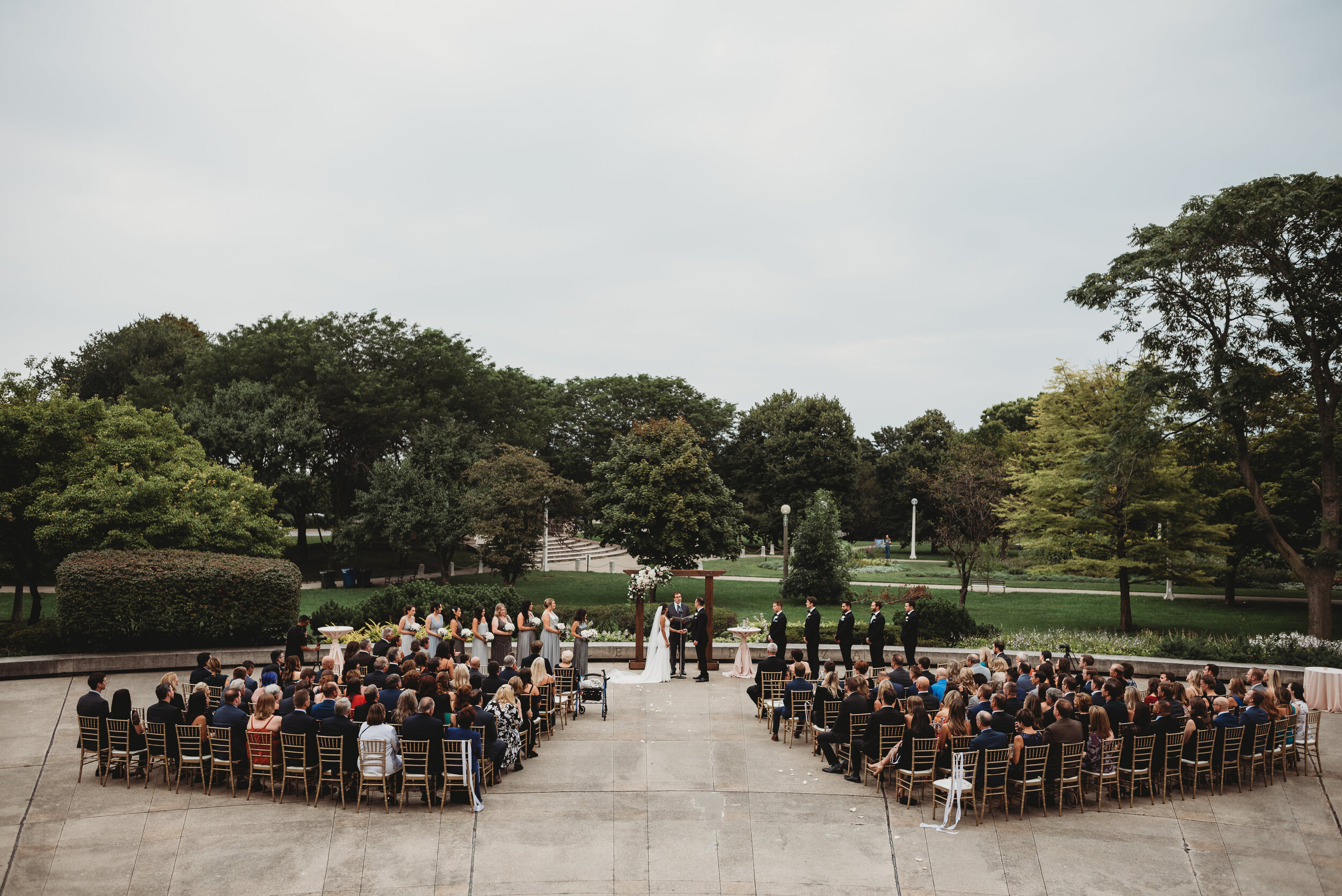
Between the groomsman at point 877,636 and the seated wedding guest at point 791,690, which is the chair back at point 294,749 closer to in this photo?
the seated wedding guest at point 791,690

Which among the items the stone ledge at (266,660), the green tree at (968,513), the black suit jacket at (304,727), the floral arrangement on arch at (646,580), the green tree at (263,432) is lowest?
the stone ledge at (266,660)

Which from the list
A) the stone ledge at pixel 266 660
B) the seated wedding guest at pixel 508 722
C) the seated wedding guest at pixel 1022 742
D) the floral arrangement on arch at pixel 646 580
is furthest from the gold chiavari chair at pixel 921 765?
the floral arrangement on arch at pixel 646 580

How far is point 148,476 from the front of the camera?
2217cm

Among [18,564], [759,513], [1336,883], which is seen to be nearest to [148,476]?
[18,564]

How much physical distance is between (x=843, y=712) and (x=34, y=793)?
10.7 meters

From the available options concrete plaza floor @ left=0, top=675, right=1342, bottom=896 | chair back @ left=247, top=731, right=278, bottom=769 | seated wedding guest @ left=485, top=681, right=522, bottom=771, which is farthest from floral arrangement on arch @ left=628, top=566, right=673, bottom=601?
chair back @ left=247, top=731, right=278, bottom=769

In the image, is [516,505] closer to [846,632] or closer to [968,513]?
[846,632]

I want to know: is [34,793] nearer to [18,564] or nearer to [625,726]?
[625,726]

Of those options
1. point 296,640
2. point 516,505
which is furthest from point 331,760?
point 516,505

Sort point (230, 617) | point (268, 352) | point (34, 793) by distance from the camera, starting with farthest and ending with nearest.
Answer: point (268, 352) → point (230, 617) → point (34, 793)

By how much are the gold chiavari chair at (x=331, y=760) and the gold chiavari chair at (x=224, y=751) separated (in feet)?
3.60

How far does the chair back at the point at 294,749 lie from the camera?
10.6 metres

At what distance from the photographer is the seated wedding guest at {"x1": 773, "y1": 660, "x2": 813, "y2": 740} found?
1340 centimetres

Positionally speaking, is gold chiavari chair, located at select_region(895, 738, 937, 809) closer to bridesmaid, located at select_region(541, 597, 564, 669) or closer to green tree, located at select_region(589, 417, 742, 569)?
bridesmaid, located at select_region(541, 597, 564, 669)
